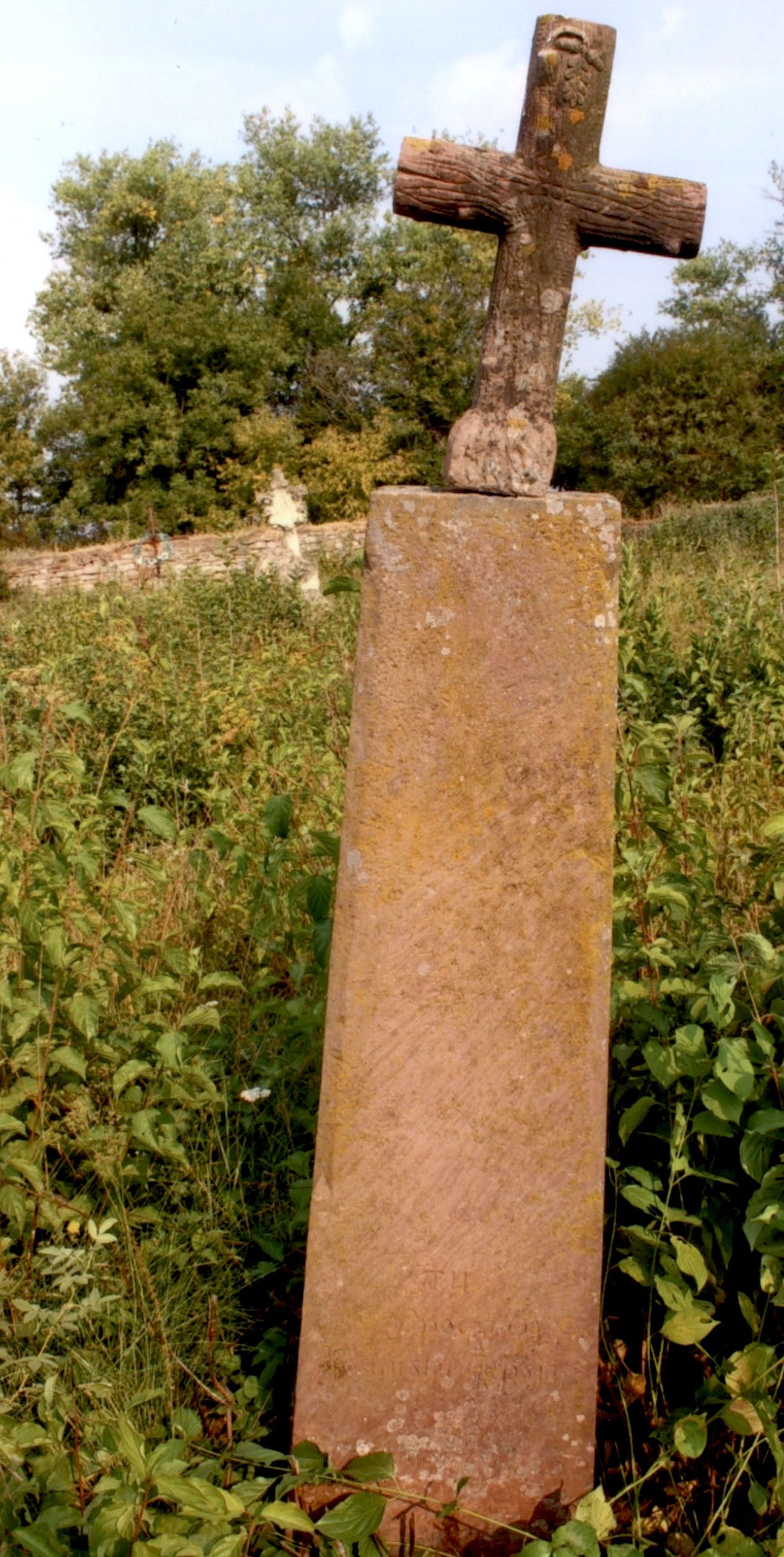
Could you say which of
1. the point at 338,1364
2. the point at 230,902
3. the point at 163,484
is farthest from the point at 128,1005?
the point at 163,484

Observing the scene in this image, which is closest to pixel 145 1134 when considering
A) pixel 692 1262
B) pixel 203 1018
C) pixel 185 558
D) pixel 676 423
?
pixel 203 1018

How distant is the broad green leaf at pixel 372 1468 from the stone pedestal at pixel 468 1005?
0.06m

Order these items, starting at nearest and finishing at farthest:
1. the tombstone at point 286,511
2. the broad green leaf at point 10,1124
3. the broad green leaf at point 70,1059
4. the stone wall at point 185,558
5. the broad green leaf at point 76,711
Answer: the broad green leaf at point 10,1124
the broad green leaf at point 70,1059
the broad green leaf at point 76,711
the stone wall at point 185,558
the tombstone at point 286,511

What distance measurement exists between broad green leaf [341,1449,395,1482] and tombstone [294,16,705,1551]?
57 millimetres

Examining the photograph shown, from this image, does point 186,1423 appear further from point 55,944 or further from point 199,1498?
point 55,944

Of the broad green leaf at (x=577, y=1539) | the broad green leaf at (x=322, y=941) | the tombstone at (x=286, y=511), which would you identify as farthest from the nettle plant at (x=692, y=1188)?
the tombstone at (x=286, y=511)

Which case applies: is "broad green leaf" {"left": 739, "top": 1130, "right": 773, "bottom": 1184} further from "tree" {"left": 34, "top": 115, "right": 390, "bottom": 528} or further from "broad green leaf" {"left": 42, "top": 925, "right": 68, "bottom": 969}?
"tree" {"left": 34, "top": 115, "right": 390, "bottom": 528}

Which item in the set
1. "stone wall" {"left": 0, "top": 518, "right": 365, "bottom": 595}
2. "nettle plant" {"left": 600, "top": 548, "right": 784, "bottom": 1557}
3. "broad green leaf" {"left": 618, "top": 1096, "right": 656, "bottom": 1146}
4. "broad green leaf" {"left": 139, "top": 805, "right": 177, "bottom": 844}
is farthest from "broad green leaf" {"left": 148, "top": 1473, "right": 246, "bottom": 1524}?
"stone wall" {"left": 0, "top": 518, "right": 365, "bottom": 595}

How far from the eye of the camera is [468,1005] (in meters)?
1.84

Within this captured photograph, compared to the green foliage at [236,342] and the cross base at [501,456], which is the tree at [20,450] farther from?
the cross base at [501,456]

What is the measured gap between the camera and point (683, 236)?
1.95 metres

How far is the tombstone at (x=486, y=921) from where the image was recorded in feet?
5.90

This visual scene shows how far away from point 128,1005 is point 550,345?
2.08 m

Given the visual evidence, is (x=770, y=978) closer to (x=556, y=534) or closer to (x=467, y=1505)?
(x=556, y=534)
